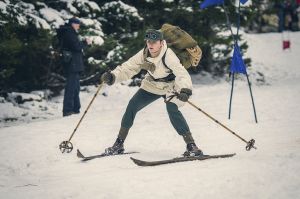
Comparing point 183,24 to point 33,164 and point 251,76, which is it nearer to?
point 251,76

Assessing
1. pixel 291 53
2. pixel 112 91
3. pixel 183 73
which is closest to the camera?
pixel 183 73

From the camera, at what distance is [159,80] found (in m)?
6.05

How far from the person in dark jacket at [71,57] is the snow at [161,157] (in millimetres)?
574

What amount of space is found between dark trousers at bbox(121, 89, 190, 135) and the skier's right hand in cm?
41

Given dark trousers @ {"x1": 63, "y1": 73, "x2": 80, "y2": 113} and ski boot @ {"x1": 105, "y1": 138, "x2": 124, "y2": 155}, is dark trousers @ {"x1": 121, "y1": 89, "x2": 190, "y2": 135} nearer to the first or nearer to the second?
ski boot @ {"x1": 105, "y1": 138, "x2": 124, "y2": 155}

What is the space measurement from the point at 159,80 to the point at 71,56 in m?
4.17

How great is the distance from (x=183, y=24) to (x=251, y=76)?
4.08 metres

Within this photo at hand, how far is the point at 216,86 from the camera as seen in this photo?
14.4m

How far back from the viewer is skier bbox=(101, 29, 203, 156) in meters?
5.76

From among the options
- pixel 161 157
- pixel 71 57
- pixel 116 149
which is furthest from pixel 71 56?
pixel 161 157

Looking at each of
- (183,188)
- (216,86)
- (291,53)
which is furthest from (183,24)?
(183,188)

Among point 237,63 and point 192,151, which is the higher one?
point 237,63

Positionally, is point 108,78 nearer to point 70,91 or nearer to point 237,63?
point 70,91

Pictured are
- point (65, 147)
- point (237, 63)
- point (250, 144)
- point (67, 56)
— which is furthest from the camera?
point (67, 56)
